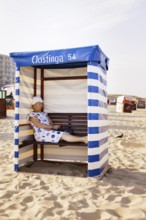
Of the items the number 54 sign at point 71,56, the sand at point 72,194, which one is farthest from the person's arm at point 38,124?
the number 54 sign at point 71,56

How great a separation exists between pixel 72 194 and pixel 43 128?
1.83 m

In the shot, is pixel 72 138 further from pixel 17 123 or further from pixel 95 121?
pixel 17 123

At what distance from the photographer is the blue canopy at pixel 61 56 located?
15.3ft

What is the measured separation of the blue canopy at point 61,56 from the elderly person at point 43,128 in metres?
0.99

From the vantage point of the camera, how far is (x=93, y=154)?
15.7ft

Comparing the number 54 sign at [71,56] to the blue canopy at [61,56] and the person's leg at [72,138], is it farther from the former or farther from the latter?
the person's leg at [72,138]

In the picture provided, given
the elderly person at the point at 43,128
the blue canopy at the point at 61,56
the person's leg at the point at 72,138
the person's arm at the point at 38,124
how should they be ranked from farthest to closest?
the person's arm at the point at 38,124 < the elderly person at the point at 43,128 < the person's leg at the point at 72,138 < the blue canopy at the point at 61,56

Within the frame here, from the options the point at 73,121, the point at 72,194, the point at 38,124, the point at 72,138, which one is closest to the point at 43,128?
the point at 38,124

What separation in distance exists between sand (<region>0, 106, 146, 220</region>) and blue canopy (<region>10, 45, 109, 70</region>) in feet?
6.93

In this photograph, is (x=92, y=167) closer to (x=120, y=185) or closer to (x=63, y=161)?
(x=120, y=185)

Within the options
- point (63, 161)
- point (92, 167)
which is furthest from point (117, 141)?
point (92, 167)

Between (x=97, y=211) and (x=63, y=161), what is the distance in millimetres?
2781

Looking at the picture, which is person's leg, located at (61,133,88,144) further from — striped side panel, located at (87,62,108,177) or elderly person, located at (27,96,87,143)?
striped side panel, located at (87,62,108,177)

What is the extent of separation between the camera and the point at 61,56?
16.0ft
